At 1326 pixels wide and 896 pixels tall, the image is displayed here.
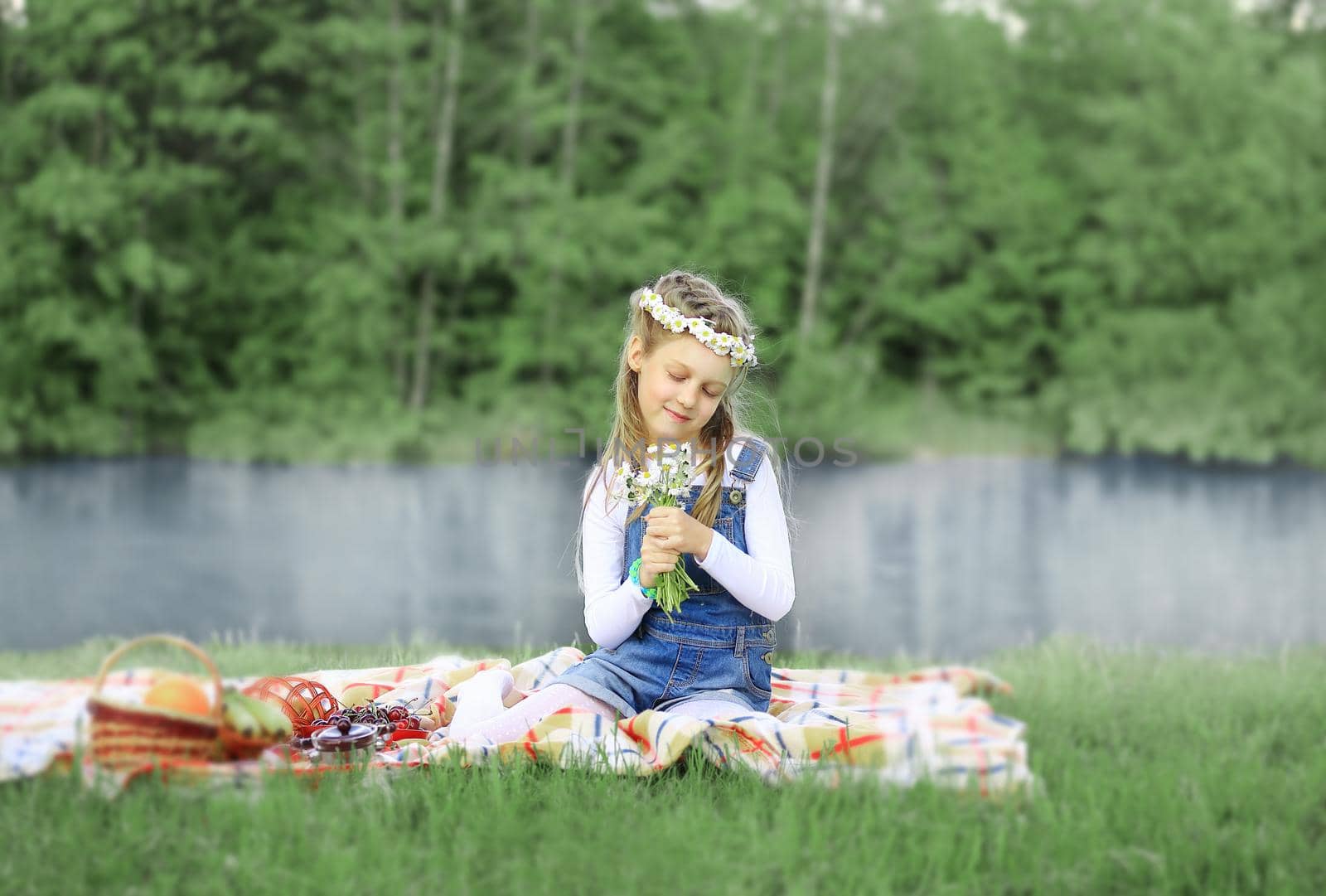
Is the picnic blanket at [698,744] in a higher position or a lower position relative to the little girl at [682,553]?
lower

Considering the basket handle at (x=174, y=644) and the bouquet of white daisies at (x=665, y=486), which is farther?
the bouquet of white daisies at (x=665, y=486)

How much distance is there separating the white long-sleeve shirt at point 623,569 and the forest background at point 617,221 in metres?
12.0

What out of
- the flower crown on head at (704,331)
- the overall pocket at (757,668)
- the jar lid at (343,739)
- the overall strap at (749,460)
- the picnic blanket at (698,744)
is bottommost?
the jar lid at (343,739)

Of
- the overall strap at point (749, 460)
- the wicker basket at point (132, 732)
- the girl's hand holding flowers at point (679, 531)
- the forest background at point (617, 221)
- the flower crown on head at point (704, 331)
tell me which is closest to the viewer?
the wicker basket at point (132, 732)

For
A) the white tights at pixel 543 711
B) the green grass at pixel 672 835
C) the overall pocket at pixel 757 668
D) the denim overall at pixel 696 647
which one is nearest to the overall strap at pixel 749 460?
the denim overall at pixel 696 647

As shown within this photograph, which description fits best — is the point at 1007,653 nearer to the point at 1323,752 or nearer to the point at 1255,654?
the point at 1255,654

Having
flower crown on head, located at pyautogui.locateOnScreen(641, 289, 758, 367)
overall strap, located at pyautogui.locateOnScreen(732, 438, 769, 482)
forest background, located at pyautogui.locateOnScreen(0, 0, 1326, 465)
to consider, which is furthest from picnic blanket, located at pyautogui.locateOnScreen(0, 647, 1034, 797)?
forest background, located at pyautogui.locateOnScreen(0, 0, 1326, 465)

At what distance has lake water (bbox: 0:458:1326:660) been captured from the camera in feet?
25.5

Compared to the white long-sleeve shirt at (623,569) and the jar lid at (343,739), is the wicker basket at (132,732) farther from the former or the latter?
the white long-sleeve shirt at (623,569)

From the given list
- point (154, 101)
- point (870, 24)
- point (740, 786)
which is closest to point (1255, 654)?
point (740, 786)

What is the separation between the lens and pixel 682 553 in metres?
2.79

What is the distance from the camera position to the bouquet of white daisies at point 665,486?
8.93 feet

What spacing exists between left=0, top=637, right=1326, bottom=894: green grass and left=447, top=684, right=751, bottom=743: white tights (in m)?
0.19

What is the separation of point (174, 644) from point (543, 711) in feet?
2.97
